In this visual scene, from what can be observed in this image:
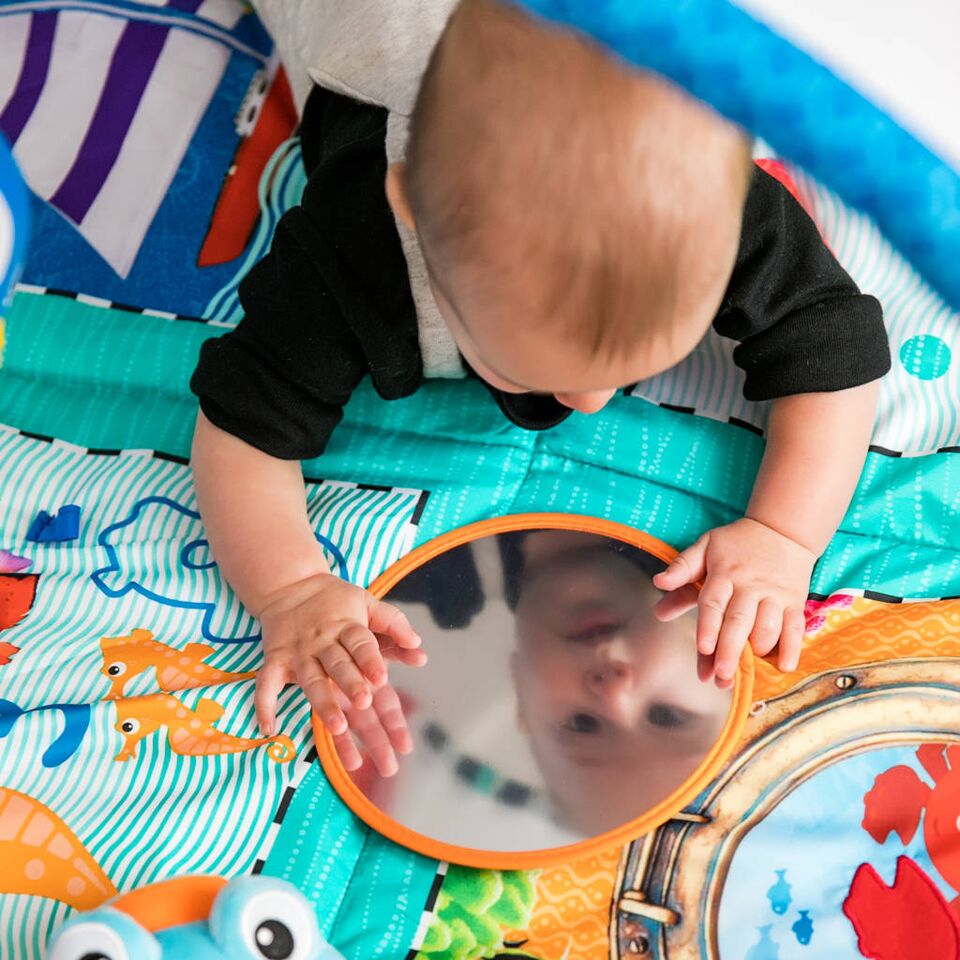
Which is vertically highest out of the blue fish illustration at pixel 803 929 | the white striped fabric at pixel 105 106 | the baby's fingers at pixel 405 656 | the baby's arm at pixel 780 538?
the white striped fabric at pixel 105 106

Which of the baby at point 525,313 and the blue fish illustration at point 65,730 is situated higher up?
the baby at point 525,313

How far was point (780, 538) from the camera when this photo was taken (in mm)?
484

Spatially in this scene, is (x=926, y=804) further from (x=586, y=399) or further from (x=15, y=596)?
(x=15, y=596)

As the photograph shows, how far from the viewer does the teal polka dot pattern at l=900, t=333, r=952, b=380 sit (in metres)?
0.54

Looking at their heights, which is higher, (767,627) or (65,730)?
(767,627)

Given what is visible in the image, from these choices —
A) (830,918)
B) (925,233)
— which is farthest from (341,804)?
(925,233)

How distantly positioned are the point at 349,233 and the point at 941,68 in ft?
1.15

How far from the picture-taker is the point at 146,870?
1.38 feet

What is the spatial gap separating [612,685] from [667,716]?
1.0 inches

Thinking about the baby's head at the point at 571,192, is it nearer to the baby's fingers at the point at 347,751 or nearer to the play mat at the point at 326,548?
the play mat at the point at 326,548

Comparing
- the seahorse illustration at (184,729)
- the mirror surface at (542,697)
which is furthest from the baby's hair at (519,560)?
the seahorse illustration at (184,729)

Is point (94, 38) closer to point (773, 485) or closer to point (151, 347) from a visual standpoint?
point (151, 347)

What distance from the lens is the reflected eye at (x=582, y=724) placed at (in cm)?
45

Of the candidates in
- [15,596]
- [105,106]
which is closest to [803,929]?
[15,596]
